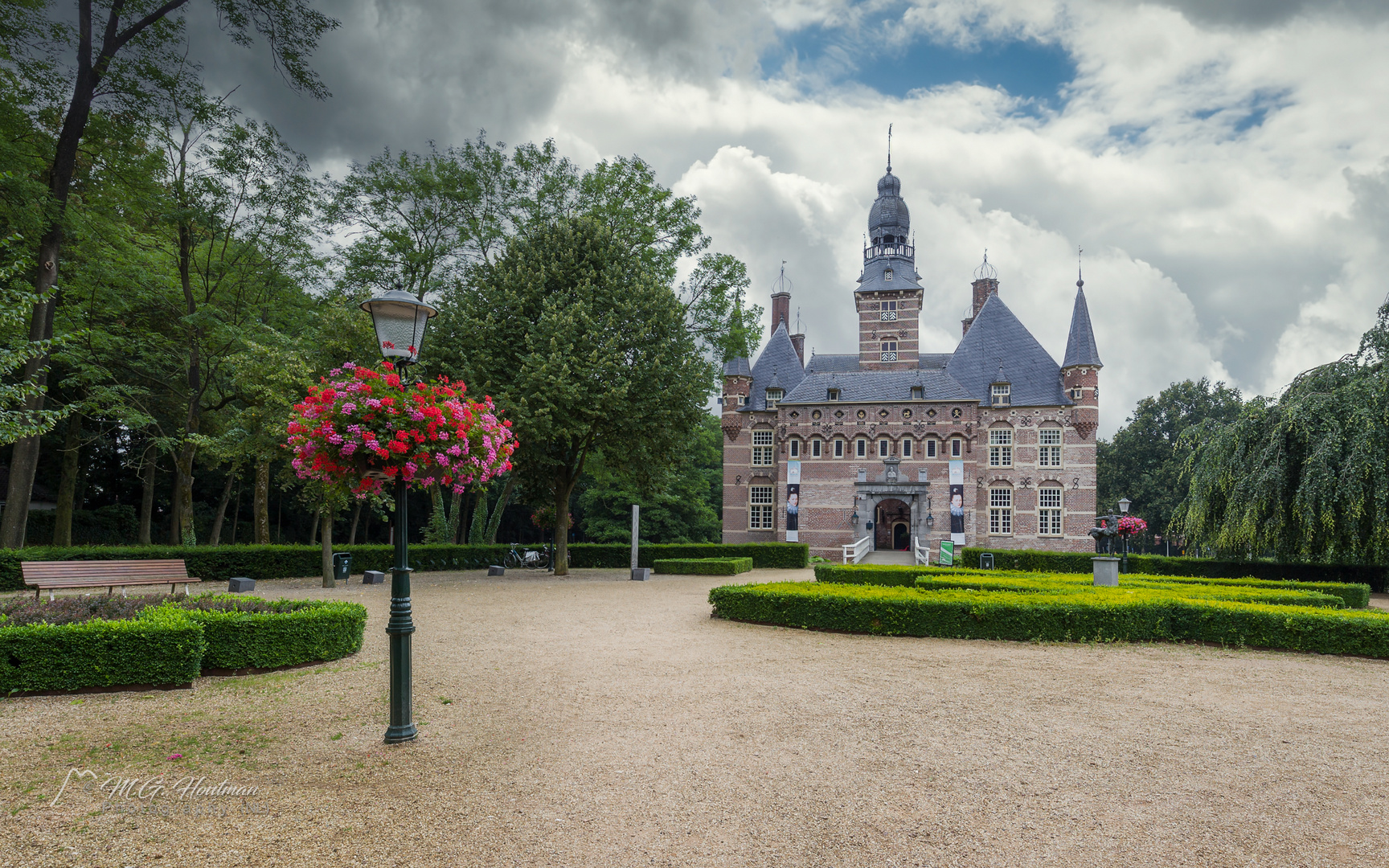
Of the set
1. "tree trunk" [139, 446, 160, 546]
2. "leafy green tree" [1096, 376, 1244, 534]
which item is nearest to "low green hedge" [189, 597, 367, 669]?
"tree trunk" [139, 446, 160, 546]

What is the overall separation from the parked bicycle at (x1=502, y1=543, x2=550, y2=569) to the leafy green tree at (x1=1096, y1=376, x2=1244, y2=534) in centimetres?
3785

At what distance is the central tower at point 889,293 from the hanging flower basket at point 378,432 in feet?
120

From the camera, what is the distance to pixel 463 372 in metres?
18.4

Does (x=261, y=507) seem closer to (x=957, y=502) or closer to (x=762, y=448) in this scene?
(x=762, y=448)

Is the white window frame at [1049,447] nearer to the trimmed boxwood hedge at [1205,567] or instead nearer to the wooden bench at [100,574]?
the trimmed boxwood hedge at [1205,567]

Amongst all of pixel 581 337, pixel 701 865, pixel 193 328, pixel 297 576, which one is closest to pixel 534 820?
pixel 701 865

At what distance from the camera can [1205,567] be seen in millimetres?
21438

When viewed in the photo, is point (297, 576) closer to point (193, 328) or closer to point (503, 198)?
point (193, 328)

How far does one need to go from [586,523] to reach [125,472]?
2241cm

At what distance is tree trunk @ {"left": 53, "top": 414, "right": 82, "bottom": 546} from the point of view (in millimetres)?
20781

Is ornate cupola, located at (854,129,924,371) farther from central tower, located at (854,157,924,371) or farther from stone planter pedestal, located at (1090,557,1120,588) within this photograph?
stone planter pedestal, located at (1090,557,1120,588)

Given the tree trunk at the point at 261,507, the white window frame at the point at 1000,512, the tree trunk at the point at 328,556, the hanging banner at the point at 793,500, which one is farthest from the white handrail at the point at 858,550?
the tree trunk at the point at 261,507

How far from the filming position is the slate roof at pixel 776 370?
4091 cm

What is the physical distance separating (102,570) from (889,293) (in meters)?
37.0
